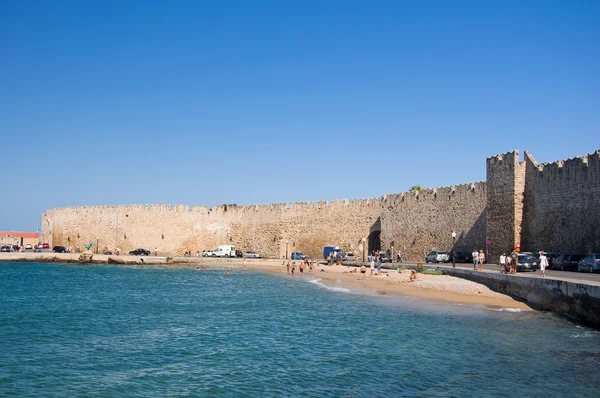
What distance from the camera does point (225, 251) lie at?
50969mm

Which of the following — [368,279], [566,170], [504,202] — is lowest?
[368,279]

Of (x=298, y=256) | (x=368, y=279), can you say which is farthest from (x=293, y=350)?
(x=298, y=256)

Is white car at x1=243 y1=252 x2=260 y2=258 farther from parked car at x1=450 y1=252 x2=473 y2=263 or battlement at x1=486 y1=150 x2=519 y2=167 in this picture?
battlement at x1=486 y1=150 x2=519 y2=167

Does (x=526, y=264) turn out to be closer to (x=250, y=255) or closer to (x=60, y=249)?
(x=250, y=255)

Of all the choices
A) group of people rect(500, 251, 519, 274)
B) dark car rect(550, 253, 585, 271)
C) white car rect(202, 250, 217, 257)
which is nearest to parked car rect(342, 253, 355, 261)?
white car rect(202, 250, 217, 257)

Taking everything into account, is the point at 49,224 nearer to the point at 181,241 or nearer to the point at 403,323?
the point at 181,241

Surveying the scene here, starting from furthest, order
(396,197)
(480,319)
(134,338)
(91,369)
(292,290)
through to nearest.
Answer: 1. (396,197)
2. (292,290)
3. (480,319)
4. (134,338)
5. (91,369)

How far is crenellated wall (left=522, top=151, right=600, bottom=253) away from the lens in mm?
23578

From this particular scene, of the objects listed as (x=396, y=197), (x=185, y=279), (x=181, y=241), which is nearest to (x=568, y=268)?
(x=396, y=197)

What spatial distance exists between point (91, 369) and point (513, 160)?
21.9m

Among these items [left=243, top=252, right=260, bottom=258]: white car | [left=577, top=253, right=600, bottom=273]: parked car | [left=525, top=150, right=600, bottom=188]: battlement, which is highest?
A: [left=525, top=150, right=600, bottom=188]: battlement

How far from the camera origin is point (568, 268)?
911 inches

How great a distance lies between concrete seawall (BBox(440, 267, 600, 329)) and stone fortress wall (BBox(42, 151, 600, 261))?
4.82 meters

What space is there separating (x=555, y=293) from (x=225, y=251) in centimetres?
3655
